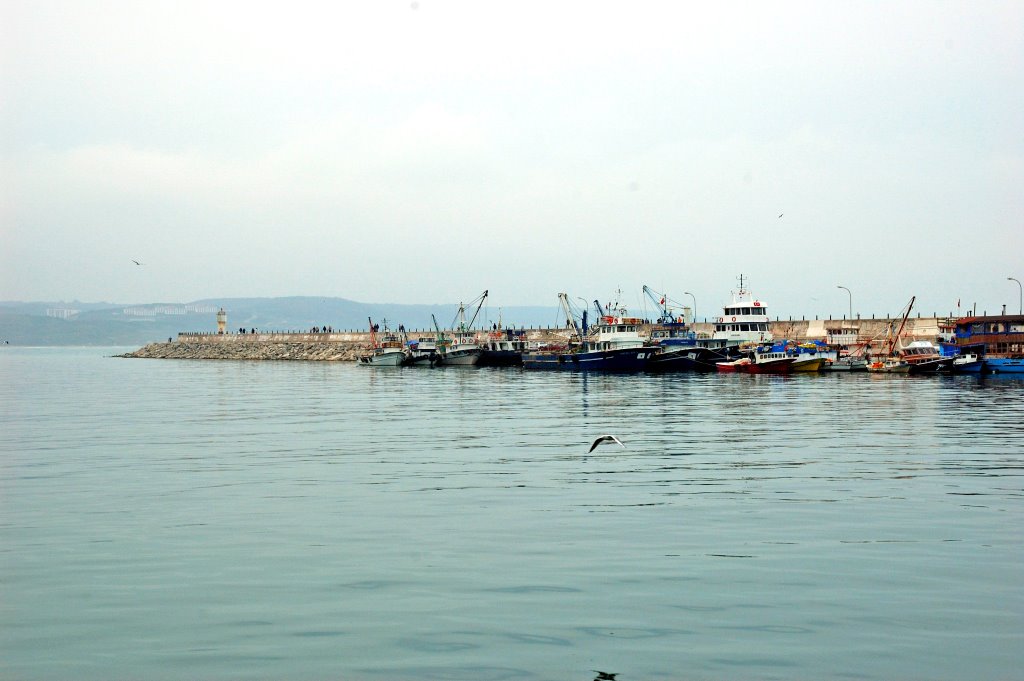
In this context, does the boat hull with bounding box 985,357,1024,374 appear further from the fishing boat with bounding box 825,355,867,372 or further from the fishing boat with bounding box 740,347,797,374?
the fishing boat with bounding box 740,347,797,374

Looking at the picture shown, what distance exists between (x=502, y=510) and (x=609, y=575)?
7.09m

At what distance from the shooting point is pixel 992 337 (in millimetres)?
104000

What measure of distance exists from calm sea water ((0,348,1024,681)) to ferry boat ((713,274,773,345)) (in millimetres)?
76526

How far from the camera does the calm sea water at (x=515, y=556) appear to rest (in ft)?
46.0

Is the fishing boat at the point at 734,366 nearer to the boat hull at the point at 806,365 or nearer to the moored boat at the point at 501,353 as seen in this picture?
the boat hull at the point at 806,365

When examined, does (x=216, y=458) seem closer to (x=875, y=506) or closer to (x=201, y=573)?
(x=201, y=573)

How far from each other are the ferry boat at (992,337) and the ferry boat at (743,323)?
21.9 m

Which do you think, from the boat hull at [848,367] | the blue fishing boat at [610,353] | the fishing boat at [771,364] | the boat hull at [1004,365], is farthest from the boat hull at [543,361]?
the boat hull at [1004,365]

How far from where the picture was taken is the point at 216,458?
36562 mm

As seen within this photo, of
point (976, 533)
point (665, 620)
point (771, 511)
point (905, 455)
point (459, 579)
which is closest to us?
point (665, 620)

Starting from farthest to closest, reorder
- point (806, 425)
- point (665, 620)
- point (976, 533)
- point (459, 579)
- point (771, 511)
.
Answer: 1. point (806, 425)
2. point (771, 511)
3. point (976, 533)
4. point (459, 579)
5. point (665, 620)


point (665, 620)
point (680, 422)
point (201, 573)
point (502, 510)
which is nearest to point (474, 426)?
point (680, 422)

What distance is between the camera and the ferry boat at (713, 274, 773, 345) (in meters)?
121

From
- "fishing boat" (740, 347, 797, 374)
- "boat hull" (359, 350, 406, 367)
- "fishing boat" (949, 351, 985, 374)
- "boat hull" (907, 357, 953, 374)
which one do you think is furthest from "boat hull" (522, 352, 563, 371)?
"fishing boat" (949, 351, 985, 374)
